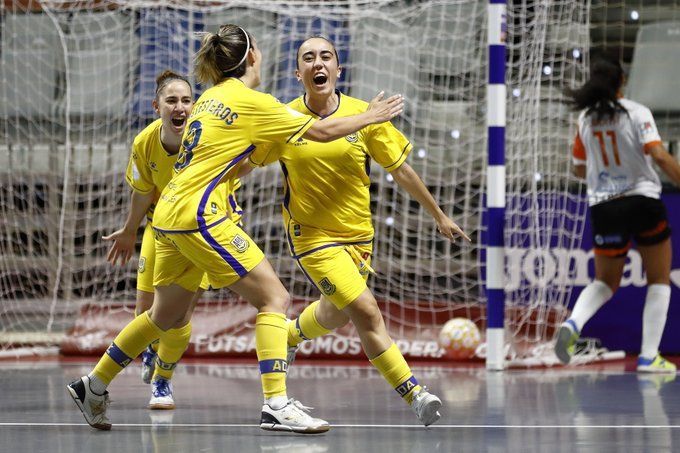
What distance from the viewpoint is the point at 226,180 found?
5660 millimetres

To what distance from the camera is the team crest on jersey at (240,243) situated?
5.47 metres

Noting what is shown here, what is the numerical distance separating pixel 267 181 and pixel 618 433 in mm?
5661

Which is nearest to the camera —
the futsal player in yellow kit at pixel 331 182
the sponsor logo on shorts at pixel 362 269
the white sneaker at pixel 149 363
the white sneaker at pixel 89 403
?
the white sneaker at pixel 89 403

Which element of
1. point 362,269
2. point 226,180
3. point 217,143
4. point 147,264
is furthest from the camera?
point 147,264

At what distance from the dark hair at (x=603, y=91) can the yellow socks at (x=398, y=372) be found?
3335 mm

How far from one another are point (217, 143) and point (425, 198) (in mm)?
1106

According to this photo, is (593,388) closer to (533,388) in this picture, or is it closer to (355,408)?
(533,388)

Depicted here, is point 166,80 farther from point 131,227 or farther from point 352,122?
point 352,122

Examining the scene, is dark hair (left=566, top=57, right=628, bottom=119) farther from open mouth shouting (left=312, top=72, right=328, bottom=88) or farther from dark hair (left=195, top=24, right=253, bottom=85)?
dark hair (left=195, top=24, right=253, bottom=85)

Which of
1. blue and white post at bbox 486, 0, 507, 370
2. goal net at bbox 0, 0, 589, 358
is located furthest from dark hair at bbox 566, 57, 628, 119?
goal net at bbox 0, 0, 589, 358

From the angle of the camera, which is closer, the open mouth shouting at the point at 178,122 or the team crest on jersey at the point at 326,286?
the team crest on jersey at the point at 326,286

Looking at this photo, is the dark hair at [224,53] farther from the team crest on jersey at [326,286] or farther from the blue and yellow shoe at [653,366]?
the blue and yellow shoe at [653,366]

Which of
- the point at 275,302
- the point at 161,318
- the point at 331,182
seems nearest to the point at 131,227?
the point at 161,318

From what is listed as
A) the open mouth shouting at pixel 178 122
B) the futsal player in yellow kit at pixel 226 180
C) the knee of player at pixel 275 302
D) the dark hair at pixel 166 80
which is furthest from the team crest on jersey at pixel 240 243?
the dark hair at pixel 166 80
